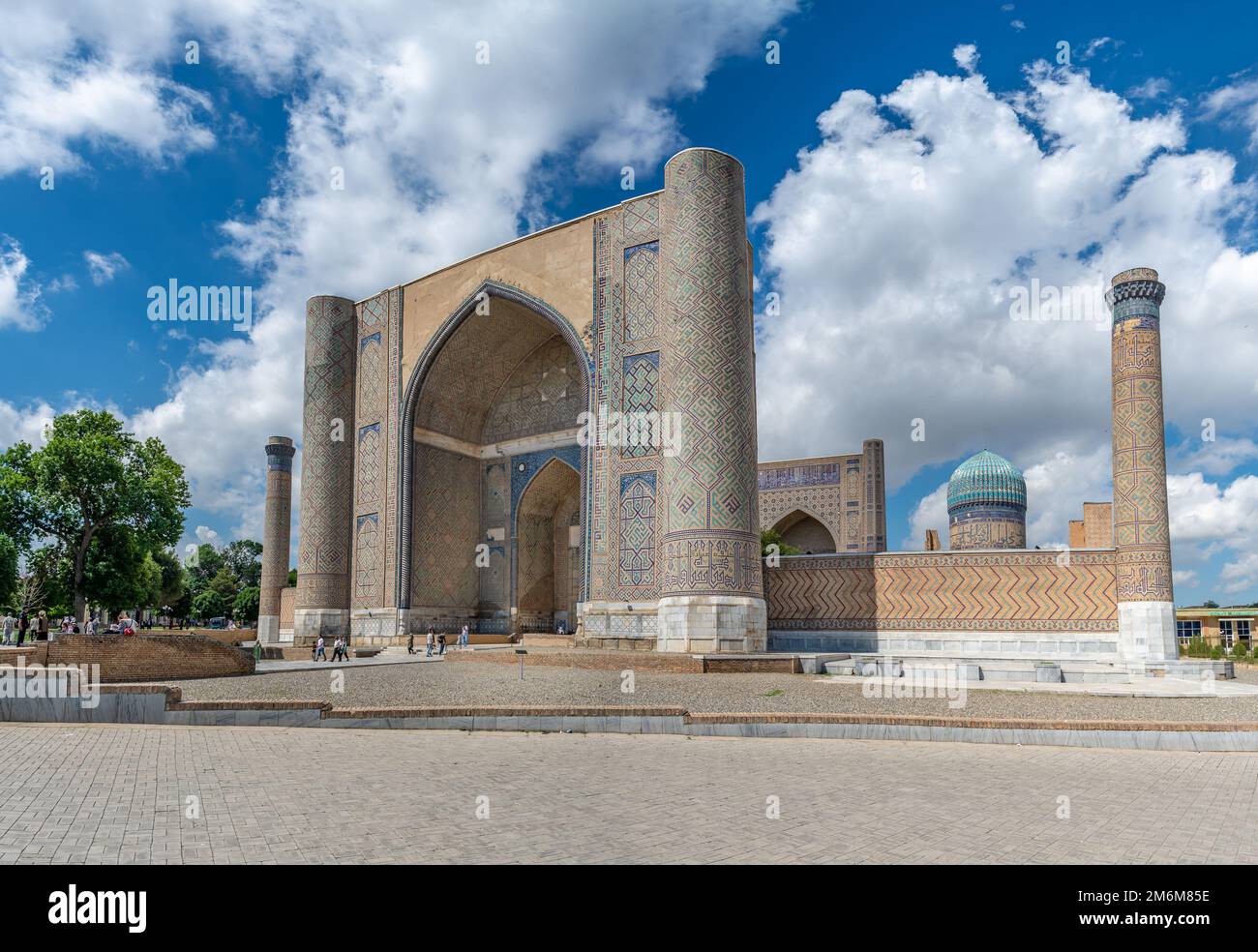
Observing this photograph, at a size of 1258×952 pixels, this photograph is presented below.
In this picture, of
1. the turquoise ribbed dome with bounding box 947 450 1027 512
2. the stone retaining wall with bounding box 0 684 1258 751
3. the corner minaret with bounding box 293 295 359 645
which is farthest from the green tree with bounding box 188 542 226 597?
the stone retaining wall with bounding box 0 684 1258 751

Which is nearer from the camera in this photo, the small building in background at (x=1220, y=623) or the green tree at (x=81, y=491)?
the green tree at (x=81, y=491)

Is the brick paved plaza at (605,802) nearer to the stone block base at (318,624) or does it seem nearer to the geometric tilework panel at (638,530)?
the geometric tilework panel at (638,530)

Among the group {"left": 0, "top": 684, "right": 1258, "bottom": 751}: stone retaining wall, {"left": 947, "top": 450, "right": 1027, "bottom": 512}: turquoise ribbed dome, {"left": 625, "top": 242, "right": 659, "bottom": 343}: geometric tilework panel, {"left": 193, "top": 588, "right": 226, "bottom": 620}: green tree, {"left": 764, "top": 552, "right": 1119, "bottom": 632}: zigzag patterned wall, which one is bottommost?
{"left": 193, "top": 588, "right": 226, "bottom": 620}: green tree

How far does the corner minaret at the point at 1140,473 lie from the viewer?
13.2 metres

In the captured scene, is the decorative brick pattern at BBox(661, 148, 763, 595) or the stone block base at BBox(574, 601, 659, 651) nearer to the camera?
the decorative brick pattern at BBox(661, 148, 763, 595)

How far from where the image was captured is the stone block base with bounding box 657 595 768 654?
42.8ft

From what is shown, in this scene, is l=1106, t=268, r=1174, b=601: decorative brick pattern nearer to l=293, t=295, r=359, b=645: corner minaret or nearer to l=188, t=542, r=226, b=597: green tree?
l=293, t=295, r=359, b=645: corner minaret

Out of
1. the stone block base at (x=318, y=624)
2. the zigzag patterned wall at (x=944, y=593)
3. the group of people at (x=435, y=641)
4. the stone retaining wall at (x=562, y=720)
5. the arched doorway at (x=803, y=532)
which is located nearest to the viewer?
the stone retaining wall at (x=562, y=720)

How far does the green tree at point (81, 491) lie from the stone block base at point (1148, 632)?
19.0 metres

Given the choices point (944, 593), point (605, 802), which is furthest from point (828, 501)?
point (605, 802)

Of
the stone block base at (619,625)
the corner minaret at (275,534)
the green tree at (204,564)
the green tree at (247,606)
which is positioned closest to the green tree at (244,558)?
the green tree at (204,564)

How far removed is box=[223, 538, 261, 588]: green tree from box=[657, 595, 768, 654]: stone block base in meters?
47.3

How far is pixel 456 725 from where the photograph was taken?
662 cm
